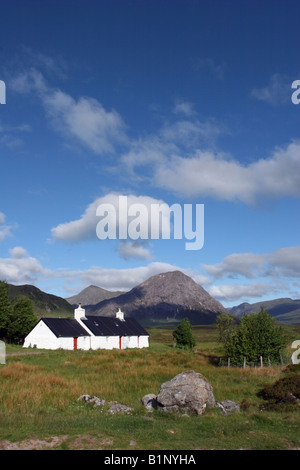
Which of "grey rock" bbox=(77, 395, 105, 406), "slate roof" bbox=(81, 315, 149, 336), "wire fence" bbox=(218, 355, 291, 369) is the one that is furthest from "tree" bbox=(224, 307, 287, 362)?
"slate roof" bbox=(81, 315, 149, 336)

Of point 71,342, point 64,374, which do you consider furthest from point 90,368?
point 71,342

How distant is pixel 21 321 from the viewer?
57469 millimetres

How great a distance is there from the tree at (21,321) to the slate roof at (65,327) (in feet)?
15.5

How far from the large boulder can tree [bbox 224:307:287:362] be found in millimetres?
19794

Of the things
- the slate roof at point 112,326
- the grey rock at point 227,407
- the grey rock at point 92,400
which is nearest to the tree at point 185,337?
the slate roof at point 112,326

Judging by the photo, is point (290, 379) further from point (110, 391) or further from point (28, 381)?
point (28, 381)

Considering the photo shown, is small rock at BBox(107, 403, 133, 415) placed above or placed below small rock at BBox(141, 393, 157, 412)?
above

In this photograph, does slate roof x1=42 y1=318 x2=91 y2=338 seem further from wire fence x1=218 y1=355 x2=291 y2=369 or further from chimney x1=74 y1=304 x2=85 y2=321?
wire fence x1=218 y1=355 x2=291 y2=369

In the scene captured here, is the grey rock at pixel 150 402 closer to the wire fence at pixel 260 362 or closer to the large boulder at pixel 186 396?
the large boulder at pixel 186 396

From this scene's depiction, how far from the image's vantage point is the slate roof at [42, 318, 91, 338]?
53.8m

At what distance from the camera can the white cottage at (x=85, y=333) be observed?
5325 centimetres

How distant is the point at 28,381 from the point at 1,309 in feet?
118

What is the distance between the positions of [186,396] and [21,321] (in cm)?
4779
